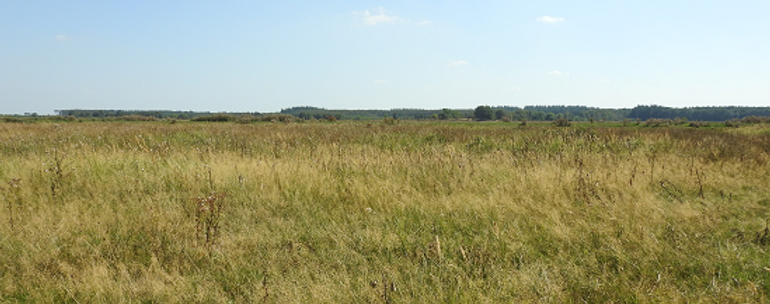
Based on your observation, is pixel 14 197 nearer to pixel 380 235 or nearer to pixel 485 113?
pixel 380 235

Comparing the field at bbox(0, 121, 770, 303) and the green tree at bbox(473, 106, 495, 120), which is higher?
the green tree at bbox(473, 106, 495, 120)

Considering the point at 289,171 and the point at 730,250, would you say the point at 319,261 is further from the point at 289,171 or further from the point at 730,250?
the point at 730,250

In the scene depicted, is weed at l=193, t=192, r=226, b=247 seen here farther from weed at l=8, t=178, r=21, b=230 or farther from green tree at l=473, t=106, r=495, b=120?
green tree at l=473, t=106, r=495, b=120

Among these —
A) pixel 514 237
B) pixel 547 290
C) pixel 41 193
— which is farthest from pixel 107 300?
pixel 41 193

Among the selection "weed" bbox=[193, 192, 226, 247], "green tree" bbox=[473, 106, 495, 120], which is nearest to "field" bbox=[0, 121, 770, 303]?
"weed" bbox=[193, 192, 226, 247]

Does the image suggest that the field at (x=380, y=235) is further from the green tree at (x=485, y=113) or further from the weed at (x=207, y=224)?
the green tree at (x=485, y=113)

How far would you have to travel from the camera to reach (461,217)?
436 cm

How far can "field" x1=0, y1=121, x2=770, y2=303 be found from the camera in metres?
2.80

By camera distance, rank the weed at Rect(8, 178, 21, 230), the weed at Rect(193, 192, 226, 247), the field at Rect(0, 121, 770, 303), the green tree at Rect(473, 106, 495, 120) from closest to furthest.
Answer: the field at Rect(0, 121, 770, 303) < the weed at Rect(193, 192, 226, 247) < the weed at Rect(8, 178, 21, 230) < the green tree at Rect(473, 106, 495, 120)

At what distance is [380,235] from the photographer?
3.76 metres

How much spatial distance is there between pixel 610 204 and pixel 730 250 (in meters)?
1.25

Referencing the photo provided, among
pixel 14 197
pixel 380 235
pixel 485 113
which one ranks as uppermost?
pixel 485 113

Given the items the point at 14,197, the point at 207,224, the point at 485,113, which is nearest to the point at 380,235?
the point at 207,224

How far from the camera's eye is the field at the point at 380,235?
9.20 feet
